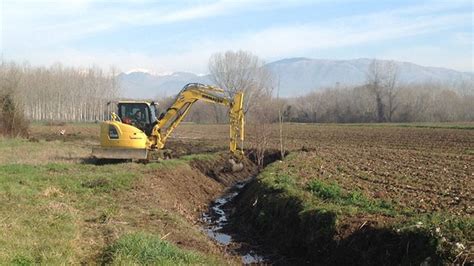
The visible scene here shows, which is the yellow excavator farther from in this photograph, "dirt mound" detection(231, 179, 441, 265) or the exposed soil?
"dirt mound" detection(231, 179, 441, 265)

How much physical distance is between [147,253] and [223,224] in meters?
6.98

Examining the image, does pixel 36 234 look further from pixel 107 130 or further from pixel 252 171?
pixel 252 171

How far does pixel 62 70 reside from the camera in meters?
126

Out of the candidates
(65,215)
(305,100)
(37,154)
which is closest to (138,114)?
(37,154)

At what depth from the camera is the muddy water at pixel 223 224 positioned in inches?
467

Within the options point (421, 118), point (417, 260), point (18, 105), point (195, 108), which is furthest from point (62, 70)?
point (417, 260)

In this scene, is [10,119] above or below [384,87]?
below

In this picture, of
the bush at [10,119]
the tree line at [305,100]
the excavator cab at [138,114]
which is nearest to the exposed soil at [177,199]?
the excavator cab at [138,114]

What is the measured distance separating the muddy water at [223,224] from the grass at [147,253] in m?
2.40

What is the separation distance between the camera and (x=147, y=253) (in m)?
8.80

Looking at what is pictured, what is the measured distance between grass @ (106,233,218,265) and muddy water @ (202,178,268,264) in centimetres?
240

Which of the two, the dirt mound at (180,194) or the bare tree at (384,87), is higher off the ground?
the bare tree at (384,87)

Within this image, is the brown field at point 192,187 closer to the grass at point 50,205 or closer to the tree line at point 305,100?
the grass at point 50,205

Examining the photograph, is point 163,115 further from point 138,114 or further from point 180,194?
point 180,194
